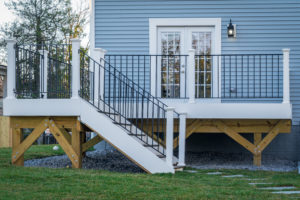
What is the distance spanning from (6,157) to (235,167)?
15.2 feet

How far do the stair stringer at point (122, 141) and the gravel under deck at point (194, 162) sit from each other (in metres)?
1.01

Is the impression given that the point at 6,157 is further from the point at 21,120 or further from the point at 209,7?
the point at 209,7

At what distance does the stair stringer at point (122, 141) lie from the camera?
7703mm

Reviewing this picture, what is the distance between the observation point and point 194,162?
1002 centimetres

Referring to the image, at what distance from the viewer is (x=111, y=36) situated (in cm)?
1095

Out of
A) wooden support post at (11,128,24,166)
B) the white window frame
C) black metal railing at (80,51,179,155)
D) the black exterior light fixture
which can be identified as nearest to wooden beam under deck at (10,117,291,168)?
wooden support post at (11,128,24,166)

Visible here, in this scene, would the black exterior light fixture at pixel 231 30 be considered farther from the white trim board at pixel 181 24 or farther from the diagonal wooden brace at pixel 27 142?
the diagonal wooden brace at pixel 27 142

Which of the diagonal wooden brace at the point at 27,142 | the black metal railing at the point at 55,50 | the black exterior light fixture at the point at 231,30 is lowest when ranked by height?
the diagonal wooden brace at the point at 27,142

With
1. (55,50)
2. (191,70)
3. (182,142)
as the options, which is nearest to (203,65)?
(191,70)

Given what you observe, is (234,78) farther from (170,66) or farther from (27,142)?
(27,142)

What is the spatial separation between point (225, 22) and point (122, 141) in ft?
14.1

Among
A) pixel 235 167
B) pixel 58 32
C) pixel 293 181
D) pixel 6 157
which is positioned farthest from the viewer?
pixel 58 32

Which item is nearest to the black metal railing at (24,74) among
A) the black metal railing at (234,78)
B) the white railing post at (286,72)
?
the black metal railing at (234,78)

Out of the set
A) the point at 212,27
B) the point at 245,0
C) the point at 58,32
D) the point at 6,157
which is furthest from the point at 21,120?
the point at 58,32
